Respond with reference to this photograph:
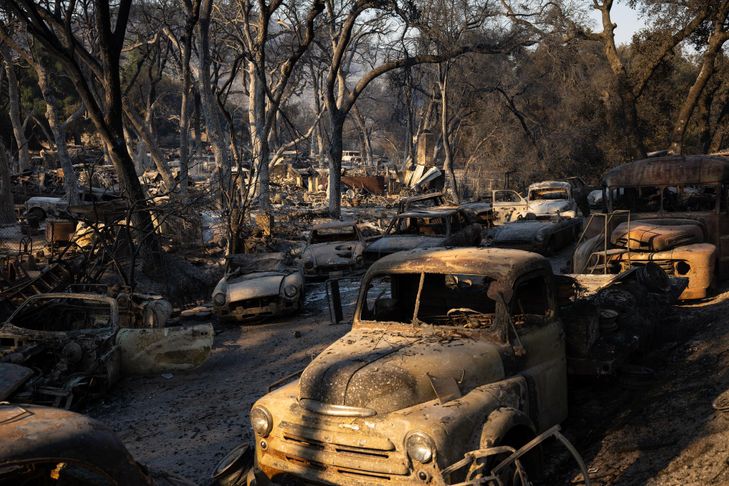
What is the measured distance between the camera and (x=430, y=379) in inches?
189

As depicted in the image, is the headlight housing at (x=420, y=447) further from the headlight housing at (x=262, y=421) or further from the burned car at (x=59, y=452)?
the burned car at (x=59, y=452)

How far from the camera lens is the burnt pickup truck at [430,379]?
4473 millimetres

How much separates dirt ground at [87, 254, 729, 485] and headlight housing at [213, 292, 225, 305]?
134cm

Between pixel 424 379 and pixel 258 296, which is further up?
pixel 424 379

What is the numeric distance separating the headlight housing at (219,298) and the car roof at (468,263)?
6742mm

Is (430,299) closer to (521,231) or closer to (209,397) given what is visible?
(209,397)

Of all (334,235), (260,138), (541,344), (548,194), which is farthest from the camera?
(260,138)

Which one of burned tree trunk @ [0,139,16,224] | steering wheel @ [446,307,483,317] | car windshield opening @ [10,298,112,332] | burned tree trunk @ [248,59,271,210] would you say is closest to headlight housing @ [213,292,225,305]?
car windshield opening @ [10,298,112,332]

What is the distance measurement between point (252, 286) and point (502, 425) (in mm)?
8498

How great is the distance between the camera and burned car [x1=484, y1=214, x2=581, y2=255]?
1617cm

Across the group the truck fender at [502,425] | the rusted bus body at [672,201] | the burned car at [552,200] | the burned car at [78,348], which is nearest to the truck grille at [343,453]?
the truck fender at [502,425]

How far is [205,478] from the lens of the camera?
6152mm

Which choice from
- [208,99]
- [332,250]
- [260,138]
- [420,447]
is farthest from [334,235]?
[420,447]

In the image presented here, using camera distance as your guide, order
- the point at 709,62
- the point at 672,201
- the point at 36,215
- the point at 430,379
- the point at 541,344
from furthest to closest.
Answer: the point at 709,62
the point at 36,215
the point at 672,201
the point at 541,344
the point at 430,379
